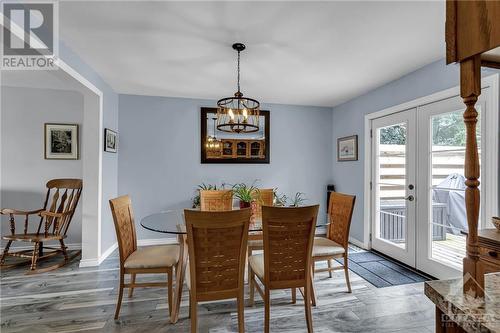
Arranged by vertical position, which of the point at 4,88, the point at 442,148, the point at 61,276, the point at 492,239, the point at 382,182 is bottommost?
the point at 61,276

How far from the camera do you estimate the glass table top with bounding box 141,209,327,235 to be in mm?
2105

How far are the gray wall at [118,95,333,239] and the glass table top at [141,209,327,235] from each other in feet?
5.61

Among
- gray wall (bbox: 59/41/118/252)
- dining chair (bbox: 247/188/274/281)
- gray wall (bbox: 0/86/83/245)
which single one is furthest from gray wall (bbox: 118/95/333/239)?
dining chair (bbox: 247/188/274/281)

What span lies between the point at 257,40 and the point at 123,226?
2.08 metres

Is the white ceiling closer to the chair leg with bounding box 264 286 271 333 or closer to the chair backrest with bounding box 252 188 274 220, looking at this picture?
the chair backrest with bounding box 252 188 274 220

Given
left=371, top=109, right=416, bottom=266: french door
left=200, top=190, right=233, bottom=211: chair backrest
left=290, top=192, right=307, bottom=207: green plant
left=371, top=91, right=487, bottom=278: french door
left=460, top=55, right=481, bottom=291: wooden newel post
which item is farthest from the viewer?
left=290, top=192, right=307, bottom=207: green plant

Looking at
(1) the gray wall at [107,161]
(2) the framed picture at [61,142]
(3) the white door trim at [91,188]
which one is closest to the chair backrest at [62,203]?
(3) the white door trim at [91,188]

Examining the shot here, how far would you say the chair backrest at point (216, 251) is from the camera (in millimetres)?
1685

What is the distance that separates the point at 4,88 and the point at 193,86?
2705 mm

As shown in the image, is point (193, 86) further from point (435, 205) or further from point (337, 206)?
point (435, 205)

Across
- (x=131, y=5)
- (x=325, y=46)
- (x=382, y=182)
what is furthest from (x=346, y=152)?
(x=131, y=5)

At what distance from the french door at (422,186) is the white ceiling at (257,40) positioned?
666 millimetres

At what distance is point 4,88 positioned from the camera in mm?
3689

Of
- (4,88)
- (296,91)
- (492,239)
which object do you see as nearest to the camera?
(492,239)
